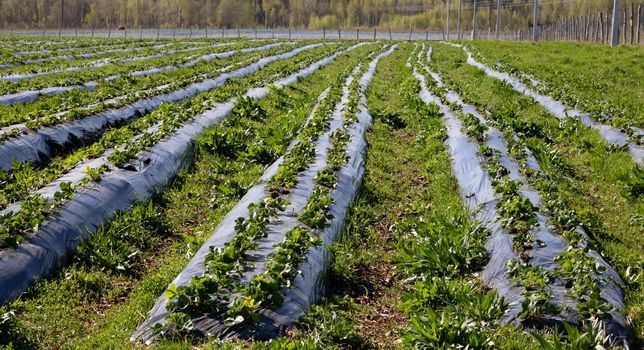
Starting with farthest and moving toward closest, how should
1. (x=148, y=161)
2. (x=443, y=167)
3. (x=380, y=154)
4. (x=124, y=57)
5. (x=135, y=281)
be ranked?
(x=124, y=57) → (x=380, y=154) → (x=443, y=167) → (x=148, y=161) → (x=135, y=281)

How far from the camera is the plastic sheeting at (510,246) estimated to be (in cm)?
555

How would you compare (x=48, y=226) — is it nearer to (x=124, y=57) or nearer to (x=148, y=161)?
(x=148, y=161)

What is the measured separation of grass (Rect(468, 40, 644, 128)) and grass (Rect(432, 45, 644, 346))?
1.19 m

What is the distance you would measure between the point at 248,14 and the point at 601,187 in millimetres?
156123

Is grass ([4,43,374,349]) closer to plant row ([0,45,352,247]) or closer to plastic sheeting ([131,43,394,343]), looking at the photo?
plastic sheeting ([131,43,394,343])

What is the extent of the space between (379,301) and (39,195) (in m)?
4.41

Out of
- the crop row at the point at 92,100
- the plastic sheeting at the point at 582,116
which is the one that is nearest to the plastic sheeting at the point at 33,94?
the crop row at the point at 92,100

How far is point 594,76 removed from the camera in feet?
78.7

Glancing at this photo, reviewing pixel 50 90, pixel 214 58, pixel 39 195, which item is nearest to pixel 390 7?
pixel 214 58

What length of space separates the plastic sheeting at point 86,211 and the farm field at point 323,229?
3 centimetres

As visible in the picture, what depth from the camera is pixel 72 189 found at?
8.16 meters

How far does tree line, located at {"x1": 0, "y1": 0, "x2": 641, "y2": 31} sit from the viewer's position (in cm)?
14712

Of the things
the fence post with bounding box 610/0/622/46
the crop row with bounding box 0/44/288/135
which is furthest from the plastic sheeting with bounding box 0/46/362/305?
the fence post with bounding box 610/0/622/46

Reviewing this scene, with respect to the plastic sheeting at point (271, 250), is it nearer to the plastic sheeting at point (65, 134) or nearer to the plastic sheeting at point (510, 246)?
the plastic sheeting at point (510, 246)
